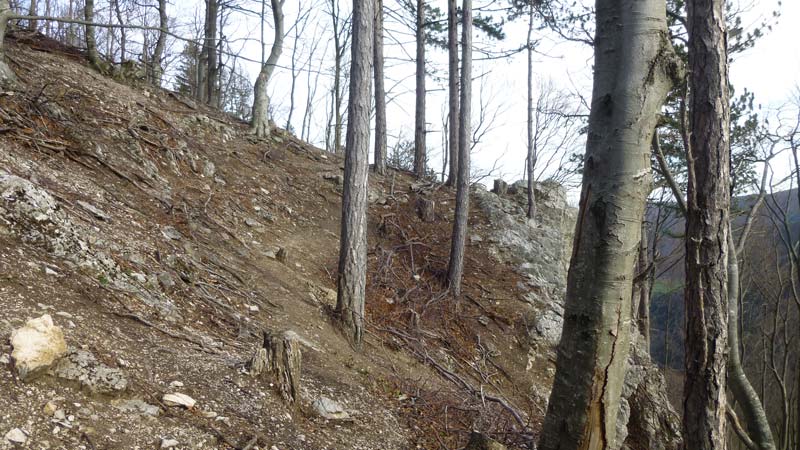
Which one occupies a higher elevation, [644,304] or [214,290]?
[214,290]

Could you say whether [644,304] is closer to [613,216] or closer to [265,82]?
[265,82]

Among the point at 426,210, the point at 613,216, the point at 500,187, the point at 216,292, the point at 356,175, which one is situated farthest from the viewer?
the point at 500,187

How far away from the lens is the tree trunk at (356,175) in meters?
5.29

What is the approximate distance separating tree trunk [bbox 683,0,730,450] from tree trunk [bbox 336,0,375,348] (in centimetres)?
309

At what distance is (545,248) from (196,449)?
924cm

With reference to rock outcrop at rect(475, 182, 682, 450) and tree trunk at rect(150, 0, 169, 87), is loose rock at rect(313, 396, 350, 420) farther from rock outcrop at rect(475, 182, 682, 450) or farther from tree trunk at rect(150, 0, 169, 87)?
tree trunk at rect(150, 0, 169, 87)

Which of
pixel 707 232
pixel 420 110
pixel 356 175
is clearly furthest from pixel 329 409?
pixel 420 110

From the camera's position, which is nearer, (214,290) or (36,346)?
(36,346)

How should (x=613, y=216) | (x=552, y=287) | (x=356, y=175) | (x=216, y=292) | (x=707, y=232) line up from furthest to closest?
1. (x=552, y=287)
2. (x=356, y=175)
3. (x=216, y=292)
4. (x=707, y=232)
5. (x=613, y=216)

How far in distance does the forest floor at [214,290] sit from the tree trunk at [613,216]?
6.40ft

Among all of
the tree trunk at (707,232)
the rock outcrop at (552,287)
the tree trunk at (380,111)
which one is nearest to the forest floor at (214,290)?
the rock outcrop at (552,287)

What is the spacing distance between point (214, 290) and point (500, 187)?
28.0 ft

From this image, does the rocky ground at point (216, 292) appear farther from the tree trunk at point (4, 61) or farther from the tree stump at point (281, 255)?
the tree trunk at point (4, 61)

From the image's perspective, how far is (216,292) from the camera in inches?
193
